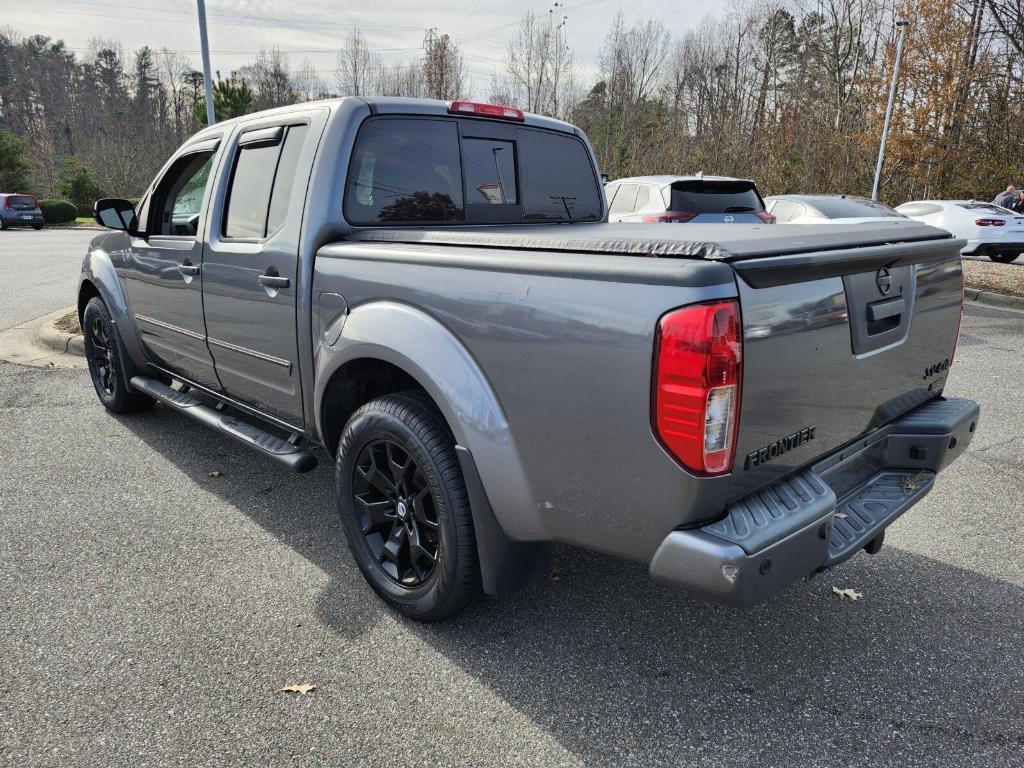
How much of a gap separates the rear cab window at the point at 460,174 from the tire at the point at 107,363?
8.84 feet

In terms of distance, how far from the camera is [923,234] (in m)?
2.71

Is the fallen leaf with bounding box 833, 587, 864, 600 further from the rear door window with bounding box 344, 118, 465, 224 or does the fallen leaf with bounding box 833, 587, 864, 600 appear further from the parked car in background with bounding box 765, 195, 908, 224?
the parked car in background with bounding box 765, 195, 908, 224

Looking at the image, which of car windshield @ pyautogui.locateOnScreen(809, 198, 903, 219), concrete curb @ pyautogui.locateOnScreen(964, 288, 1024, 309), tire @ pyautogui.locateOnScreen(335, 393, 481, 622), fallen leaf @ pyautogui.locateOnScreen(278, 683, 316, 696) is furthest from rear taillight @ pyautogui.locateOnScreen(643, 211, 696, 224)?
fallen leaf @ pyautogui.locateOnScreen(278, 683, 316, 696)

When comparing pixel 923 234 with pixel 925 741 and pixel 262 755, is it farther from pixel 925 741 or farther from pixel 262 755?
pixel 262 755

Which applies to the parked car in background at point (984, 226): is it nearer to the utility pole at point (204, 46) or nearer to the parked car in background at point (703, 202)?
the parked car in background at point (703, 202)

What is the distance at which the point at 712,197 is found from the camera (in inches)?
366

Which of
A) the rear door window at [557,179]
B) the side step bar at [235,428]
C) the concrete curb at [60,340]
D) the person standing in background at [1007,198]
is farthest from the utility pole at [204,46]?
the person standing in background at [1007,198]

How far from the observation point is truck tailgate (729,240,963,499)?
6.37 feet

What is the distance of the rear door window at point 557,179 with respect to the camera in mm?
3889

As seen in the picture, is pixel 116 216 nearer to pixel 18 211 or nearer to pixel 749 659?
pixel 749 659

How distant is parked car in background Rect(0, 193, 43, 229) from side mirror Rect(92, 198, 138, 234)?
2895cm

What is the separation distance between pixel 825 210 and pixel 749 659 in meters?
10.8

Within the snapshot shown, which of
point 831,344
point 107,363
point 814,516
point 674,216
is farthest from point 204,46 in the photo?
point 814,516

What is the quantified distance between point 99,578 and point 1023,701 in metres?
3.61
